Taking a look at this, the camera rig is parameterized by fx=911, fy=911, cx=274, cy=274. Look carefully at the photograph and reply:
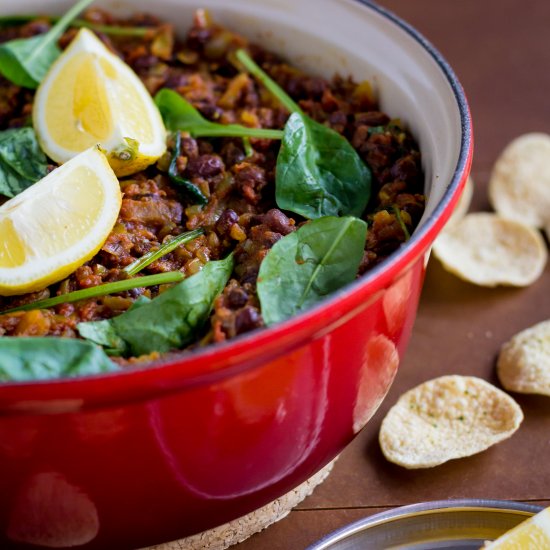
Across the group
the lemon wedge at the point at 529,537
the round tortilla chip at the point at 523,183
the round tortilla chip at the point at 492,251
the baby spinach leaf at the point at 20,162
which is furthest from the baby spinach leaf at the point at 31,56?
the lemon wedge at the point at 529,537

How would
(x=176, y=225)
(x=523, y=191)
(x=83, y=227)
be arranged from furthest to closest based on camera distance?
1. (x=523, y=191)
2. (x=176, y=225)
3. (x=83, y=227)

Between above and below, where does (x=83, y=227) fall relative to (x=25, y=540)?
above

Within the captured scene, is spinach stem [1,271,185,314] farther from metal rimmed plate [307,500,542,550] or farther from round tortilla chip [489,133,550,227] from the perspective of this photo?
round tortilla chip [489,133,550,227]

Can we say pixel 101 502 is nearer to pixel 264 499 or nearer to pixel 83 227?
Answer: pixel 264 499

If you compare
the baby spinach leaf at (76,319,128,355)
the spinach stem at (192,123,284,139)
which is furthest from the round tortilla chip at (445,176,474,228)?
the baby spinach leaf at (76,319,128,355)

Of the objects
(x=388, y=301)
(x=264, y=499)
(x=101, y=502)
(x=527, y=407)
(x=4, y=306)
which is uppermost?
(x=388, y=301)

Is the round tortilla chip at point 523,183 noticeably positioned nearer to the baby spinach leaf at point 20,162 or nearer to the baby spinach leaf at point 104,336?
the baby spinach leaf at point 20,162

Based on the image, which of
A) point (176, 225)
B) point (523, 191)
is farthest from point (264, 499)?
point (523, 191)

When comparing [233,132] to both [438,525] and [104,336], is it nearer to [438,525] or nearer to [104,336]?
[104,336]
